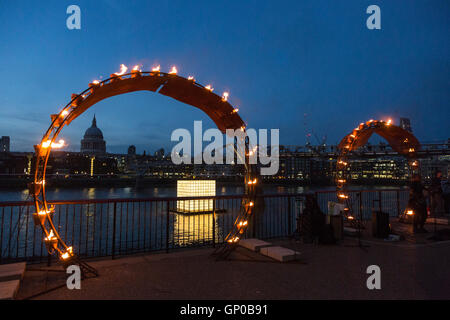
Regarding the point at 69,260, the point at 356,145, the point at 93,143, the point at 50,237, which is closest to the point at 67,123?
the point at 50,237

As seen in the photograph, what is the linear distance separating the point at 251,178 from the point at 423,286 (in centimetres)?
387

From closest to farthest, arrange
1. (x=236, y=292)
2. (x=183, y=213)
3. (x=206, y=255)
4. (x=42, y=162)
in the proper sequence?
1. (x=236, y=292)
2. (x=42, y=162)
3. (x=206, y=255)
4. (x=183, y=213)

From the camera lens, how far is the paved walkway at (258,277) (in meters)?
4.12

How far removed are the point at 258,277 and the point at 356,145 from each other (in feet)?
28.8

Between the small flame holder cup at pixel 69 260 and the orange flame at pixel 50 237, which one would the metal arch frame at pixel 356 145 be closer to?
the small flame holder cup at pixel 69 260

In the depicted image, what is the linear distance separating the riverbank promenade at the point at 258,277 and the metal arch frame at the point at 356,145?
4.41 metres

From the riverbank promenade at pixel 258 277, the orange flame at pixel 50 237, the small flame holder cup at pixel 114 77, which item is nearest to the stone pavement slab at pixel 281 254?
the riverbank promenade at pixel 258 277

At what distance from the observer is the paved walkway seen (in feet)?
13.5

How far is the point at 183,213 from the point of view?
22172mm

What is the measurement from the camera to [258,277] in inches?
192

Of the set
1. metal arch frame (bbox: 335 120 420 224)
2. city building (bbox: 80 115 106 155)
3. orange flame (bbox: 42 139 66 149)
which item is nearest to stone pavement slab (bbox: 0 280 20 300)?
orange flame (bbox: 42 139 66 149)

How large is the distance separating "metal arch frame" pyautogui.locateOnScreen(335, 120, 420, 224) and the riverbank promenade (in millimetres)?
4407

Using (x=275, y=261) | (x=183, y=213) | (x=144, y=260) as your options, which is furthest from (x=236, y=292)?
(x=183, y=213)
